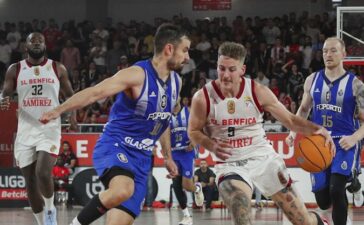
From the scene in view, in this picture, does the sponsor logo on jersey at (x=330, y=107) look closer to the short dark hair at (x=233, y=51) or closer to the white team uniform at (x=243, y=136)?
the white team uniform at (x=243, y=136)

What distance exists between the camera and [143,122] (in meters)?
7.27

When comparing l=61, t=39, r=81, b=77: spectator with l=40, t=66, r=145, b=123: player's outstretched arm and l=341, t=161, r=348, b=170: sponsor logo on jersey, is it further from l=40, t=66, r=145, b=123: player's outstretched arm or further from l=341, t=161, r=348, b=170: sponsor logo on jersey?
l=40, t=66, r=145, b=123: player's outstretched arm

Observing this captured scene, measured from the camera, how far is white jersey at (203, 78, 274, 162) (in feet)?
24.6

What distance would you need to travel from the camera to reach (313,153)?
792 centimetres

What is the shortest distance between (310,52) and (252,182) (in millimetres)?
15227

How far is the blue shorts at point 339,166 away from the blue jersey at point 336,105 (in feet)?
0.58

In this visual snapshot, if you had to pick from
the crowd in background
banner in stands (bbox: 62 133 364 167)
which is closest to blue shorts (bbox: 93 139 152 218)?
banner in stands (bbox: 62 133 364 167)

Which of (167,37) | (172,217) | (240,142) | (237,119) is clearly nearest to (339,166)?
(240,142)

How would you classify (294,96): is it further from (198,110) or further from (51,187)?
(198,110)

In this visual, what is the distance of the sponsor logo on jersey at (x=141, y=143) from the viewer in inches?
286

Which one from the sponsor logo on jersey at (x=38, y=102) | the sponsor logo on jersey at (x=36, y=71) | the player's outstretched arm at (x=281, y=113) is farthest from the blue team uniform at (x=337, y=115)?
the sponsor logo on jersey at (x=36, y=71)

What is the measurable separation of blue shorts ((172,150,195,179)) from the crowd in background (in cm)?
599

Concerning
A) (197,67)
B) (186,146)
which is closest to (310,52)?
(197,67)

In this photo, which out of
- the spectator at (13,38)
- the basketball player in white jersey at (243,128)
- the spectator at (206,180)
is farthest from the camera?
the spectator at (13,38)
